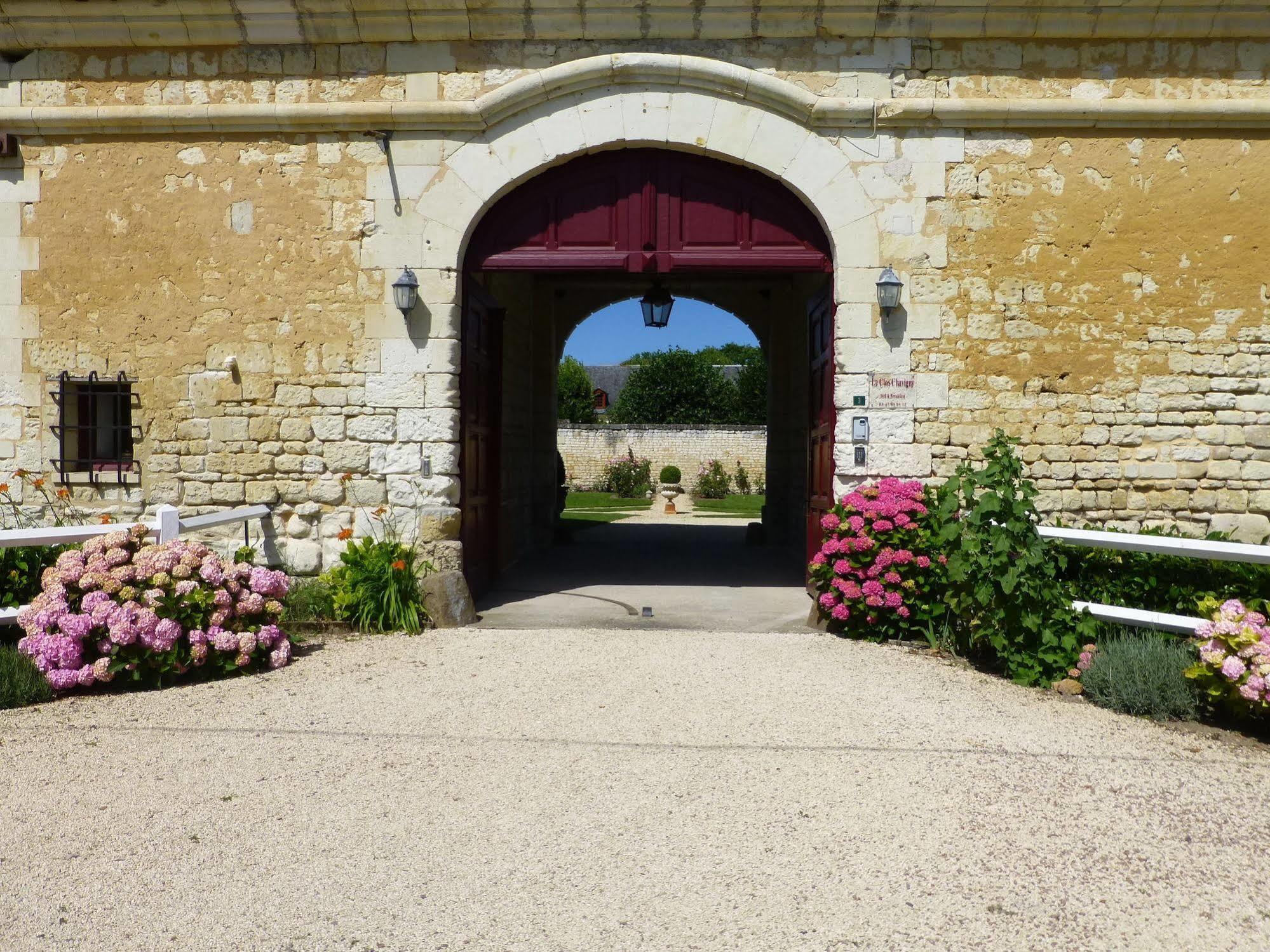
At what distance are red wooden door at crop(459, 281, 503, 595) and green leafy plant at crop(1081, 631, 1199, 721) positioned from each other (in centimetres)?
418

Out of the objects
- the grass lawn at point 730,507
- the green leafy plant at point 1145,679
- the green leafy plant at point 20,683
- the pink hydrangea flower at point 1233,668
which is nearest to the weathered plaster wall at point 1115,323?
the green leafy plant at point 1145,679

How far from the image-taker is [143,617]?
4.54 meters

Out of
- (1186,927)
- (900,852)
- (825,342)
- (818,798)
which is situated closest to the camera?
(1186,927)

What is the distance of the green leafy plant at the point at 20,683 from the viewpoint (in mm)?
4320

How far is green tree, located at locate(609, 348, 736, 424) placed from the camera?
39844 millimetres

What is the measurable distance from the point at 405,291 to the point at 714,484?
72.6ft

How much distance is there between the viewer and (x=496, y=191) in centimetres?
635

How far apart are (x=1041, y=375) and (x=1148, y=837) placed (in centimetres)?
394

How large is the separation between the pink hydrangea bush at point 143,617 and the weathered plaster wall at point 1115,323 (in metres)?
4.40

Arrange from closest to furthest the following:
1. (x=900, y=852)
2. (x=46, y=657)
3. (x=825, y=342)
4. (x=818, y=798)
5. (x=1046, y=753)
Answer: (x=900, y=852) → (x=818, y=798) → (x=1046, y=753) → (x=46, y=657) → (x=825, y=342)

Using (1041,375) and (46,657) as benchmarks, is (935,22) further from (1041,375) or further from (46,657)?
(46,657)

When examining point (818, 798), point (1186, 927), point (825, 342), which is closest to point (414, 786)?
point (818, 798)

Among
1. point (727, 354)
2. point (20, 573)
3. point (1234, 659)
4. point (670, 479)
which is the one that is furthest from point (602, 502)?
point (727, 354)

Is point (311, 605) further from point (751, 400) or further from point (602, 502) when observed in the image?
point (751, 400)
